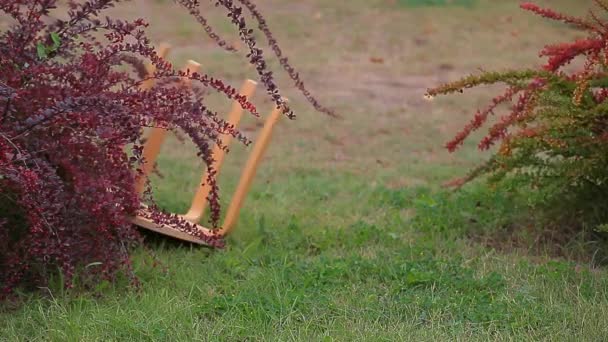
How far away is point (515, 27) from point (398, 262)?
8236 mm

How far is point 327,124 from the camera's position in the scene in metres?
8.24

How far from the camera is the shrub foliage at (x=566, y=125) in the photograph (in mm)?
4551

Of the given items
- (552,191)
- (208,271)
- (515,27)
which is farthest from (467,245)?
(515,27)

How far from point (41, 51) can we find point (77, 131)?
364mm

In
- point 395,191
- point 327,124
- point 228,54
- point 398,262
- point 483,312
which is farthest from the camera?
point 228,54

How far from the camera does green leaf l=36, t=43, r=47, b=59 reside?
3.98 m

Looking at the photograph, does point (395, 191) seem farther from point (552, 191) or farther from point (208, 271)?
point (208, 271)

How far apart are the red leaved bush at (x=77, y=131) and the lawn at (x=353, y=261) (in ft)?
0.71

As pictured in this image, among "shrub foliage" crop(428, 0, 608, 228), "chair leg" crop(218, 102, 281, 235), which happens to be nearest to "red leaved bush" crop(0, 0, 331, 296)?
"chair leg" crop(218, 102, 281, 235)

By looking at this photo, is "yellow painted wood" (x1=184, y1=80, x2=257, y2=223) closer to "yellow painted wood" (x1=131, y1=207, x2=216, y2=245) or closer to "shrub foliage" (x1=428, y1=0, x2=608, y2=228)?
"yellow painted wood" (x1=131, y1=207, x2=216, y2=245)

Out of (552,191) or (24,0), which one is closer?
(24,0)

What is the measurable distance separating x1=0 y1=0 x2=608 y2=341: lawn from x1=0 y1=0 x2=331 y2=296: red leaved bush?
22cm

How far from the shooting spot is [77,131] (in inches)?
158

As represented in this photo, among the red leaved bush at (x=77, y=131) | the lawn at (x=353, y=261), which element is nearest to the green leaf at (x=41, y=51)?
the red leaved bush at (x=77, y=131)
